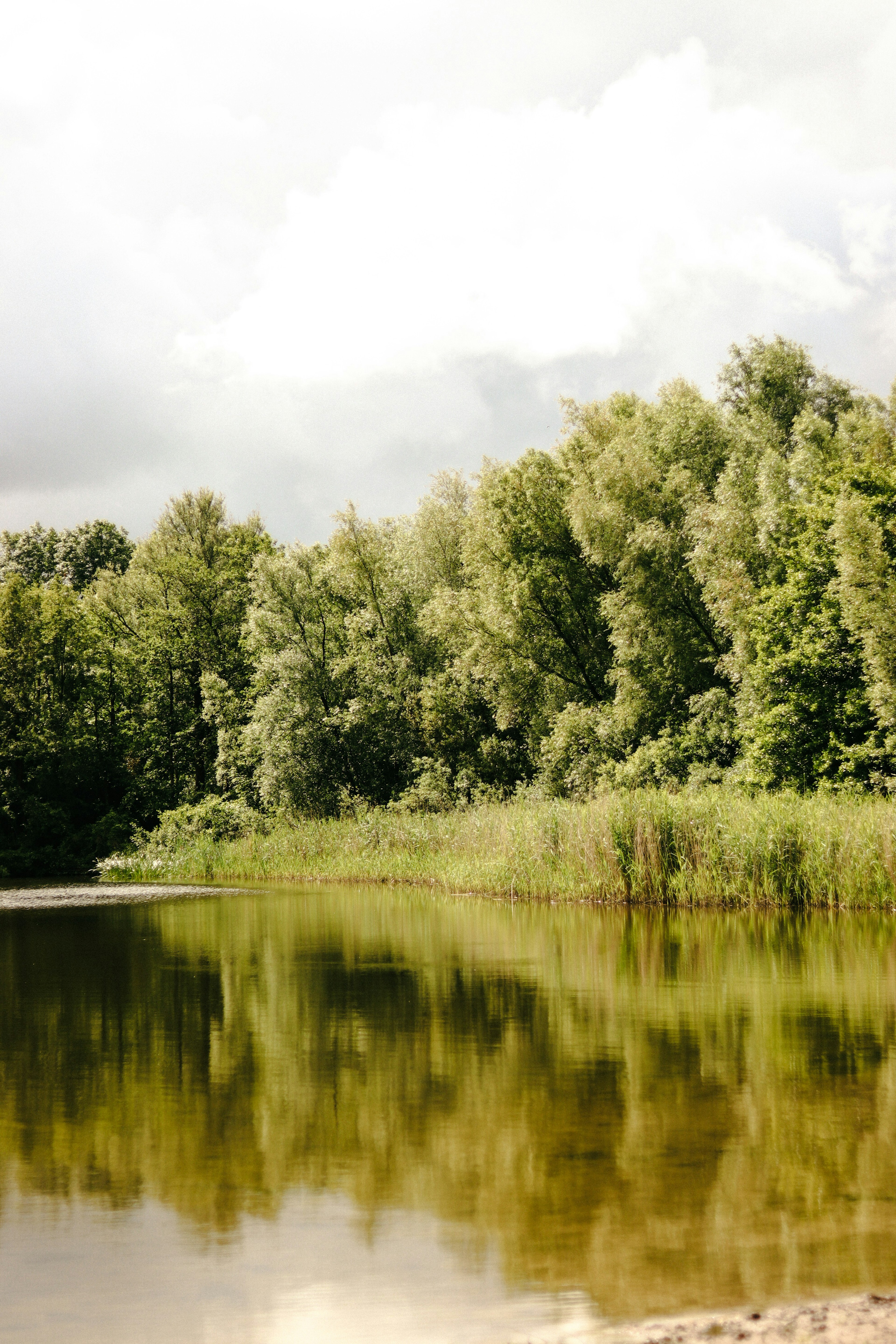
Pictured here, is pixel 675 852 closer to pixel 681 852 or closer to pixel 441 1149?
pixel 681 852

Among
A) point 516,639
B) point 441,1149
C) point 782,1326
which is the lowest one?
point 441,1149

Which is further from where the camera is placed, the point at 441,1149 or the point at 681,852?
the point at 681,852

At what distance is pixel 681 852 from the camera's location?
2109cm

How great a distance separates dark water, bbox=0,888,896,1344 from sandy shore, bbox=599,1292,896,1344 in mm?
161

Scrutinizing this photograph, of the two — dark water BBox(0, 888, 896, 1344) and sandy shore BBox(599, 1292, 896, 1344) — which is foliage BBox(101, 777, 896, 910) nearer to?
dark water BBox(0, 888, 896, 1344)

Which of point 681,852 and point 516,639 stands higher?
point 516,639

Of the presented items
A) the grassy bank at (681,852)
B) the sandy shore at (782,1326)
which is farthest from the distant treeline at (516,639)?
the sandy shore at (782,1326)

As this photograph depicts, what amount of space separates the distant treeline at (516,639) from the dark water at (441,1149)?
666 inches

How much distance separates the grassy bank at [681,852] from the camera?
19.2 meters

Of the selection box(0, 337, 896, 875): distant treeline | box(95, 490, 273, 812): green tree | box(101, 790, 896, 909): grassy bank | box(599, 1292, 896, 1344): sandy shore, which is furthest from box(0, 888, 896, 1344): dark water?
box(95, 490, 273, 812): green tree

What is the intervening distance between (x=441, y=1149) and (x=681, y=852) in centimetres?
1524

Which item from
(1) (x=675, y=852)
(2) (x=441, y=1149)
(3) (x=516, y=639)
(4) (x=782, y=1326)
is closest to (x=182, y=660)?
(3) (x=516, y=639)

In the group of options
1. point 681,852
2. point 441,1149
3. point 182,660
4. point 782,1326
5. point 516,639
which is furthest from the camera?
point 182,660

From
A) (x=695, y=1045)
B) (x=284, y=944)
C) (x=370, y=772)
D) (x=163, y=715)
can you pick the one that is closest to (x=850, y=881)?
(x=284, y=944)
